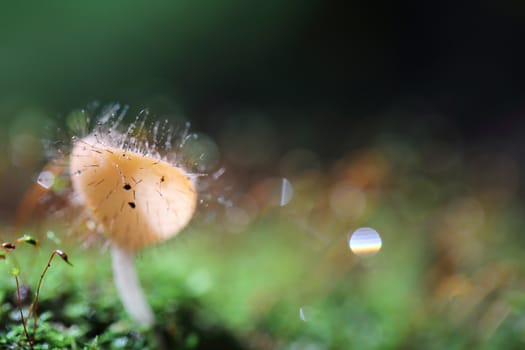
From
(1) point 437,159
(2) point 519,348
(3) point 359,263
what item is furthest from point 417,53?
(2) point 519,348

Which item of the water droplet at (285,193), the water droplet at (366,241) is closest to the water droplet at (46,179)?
the water droplet at (366,241)

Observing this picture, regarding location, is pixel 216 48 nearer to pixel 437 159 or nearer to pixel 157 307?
pixel 437 159

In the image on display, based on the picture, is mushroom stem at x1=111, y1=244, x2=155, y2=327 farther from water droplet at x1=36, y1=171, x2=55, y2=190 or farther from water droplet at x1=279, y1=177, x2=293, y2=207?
water droplet at x1=279, y1=177, x2=293, y2=207

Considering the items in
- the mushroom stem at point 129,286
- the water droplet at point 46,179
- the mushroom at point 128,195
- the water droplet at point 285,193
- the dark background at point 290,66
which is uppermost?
the dark background at point 290,66

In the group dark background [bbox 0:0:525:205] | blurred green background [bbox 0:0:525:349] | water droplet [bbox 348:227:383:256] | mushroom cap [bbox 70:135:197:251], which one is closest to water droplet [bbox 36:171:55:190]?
blurred green background [bbox 0:0:525:349]

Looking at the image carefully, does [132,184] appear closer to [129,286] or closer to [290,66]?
[129,286]

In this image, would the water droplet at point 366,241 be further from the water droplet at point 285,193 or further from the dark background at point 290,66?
the dark background at point 290,66

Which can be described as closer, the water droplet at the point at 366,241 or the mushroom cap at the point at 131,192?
the mushroom cap at the point at 131,192
